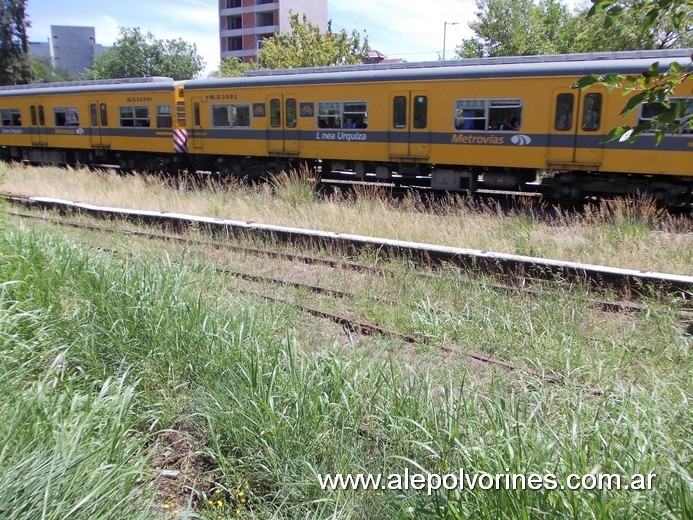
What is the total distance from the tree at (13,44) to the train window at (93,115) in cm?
3042

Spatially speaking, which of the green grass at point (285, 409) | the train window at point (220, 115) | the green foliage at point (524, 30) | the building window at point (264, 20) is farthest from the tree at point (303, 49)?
the building window at point (264, 20)

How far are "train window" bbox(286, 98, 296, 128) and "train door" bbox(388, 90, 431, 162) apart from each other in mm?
3153

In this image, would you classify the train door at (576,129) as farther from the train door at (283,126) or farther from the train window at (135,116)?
the train window at (135,116)

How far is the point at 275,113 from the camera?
16000 mm

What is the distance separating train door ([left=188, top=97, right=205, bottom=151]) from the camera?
17797 millimetres

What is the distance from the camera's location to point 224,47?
72875 millimetres

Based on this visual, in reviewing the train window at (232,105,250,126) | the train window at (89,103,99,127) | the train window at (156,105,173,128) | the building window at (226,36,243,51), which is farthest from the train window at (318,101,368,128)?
the building window at (226,36,243,51)

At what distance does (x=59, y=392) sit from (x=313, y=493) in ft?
5.36

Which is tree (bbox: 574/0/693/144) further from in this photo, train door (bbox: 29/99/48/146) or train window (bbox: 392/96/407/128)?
train door (bbox: 29/99/48/146)

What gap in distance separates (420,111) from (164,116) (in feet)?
32.2

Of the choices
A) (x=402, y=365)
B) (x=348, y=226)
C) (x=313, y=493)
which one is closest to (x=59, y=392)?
(x=313, y=493)

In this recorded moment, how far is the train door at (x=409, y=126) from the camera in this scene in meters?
13.5

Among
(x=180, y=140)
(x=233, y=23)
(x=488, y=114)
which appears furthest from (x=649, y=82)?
(x=233, y=23)

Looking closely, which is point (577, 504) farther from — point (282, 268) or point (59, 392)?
point (282, 268)
